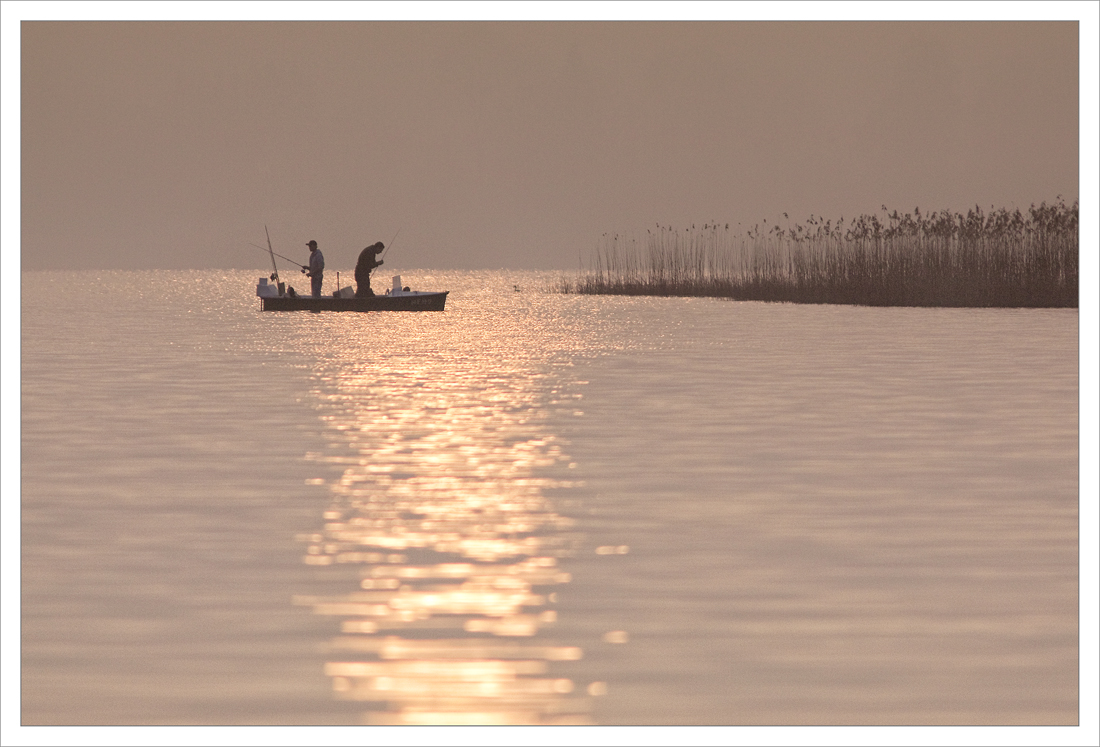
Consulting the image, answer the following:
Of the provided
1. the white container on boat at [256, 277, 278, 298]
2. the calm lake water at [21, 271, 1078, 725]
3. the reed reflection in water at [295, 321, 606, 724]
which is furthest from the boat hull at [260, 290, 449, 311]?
the reed reflection in water at [295, 321, 606, 724]

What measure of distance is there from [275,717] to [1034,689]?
2068 mm

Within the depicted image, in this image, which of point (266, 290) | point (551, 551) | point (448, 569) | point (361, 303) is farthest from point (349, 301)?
point (448, 569)

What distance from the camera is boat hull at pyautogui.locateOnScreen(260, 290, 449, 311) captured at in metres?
27.3

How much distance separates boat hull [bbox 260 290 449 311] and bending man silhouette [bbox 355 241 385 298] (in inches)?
8.7

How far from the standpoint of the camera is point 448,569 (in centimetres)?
582

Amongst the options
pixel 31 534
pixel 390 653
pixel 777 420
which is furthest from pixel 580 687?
pixel 777 420

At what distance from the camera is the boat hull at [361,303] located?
27.3 meters

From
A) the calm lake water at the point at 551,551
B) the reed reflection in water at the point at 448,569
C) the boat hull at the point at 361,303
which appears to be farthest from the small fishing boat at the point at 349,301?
the reed reflection in water at the point at 448,569

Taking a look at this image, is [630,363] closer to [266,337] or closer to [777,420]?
[777,420]

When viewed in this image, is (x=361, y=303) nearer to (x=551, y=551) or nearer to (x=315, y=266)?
(x=315, y=266)

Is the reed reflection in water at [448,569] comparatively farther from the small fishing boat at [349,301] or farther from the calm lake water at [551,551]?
the small fishing boat at [349,301]

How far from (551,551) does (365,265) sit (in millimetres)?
21215

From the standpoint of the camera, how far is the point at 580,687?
4.37m

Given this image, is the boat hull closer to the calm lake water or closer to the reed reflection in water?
the calm lake water
